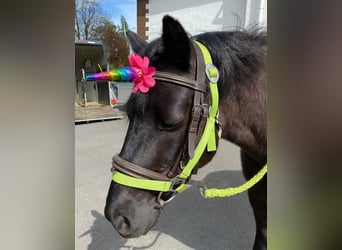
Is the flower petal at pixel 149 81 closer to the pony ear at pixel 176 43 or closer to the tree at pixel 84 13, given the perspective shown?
the pony ear at pixel 176 43

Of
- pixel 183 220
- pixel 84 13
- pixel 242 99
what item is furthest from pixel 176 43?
pixel 84 13

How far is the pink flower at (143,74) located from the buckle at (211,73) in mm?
225

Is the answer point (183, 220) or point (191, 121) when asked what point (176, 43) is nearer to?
point (191, 121)

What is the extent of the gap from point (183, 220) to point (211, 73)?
1.99 metres

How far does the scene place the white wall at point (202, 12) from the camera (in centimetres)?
479

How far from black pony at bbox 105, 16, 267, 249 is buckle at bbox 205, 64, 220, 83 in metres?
0.05

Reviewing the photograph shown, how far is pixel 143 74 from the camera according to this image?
1097mm

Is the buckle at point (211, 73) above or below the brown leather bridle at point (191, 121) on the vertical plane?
above

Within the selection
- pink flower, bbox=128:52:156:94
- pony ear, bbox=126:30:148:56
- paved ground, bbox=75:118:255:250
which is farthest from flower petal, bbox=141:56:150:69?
paved ground, bbox=75:118:255:250

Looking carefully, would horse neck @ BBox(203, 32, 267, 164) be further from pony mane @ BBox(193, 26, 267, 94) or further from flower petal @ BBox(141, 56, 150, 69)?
flower petal @ BBox(141, 56, 150, 69)

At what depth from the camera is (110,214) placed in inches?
44.9

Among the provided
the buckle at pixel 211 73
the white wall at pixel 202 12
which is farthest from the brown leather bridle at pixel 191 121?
the white wall at pixel 202 12
